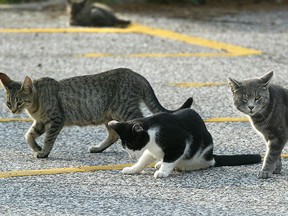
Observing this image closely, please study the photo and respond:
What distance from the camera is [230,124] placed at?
10.3 meters

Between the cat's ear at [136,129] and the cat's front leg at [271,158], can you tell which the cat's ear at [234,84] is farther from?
the cat's ear at [136,129]

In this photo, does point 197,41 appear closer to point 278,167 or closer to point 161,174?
point 278,167

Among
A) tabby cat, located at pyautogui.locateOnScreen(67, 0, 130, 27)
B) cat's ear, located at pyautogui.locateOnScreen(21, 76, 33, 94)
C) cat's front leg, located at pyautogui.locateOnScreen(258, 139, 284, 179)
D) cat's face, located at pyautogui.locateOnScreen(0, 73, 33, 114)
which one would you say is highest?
cat's front leg, located at pyautogui.locateOnScreen(258, 139, 284, 179)

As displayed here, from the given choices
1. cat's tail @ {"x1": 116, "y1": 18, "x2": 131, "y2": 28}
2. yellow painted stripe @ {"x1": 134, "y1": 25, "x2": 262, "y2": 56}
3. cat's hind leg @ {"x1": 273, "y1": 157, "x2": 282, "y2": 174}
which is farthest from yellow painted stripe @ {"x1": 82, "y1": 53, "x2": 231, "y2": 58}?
cat's hind leg @ {"x1": 273, "y1": 157, "x2": 282, "y2": 174}

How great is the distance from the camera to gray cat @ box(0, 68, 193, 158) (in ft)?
30.1

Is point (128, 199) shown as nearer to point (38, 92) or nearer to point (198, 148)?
point (198, 148)

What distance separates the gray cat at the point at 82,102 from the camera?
917cm

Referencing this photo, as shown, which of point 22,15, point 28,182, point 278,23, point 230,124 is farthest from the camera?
point 22,15

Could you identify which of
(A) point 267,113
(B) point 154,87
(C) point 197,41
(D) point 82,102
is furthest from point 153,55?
(A) point 267,113

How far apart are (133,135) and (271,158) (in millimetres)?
1249

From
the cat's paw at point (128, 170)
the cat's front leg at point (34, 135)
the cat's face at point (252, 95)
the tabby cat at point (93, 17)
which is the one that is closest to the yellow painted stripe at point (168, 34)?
the tabby cat at point (93, 17)

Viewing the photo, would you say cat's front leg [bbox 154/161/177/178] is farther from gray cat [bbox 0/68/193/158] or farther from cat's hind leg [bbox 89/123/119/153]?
cat's hind leg [bbox 89/123/119/153]

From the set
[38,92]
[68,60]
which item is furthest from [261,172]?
[68,60]

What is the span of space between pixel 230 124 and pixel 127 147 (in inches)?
97.6
